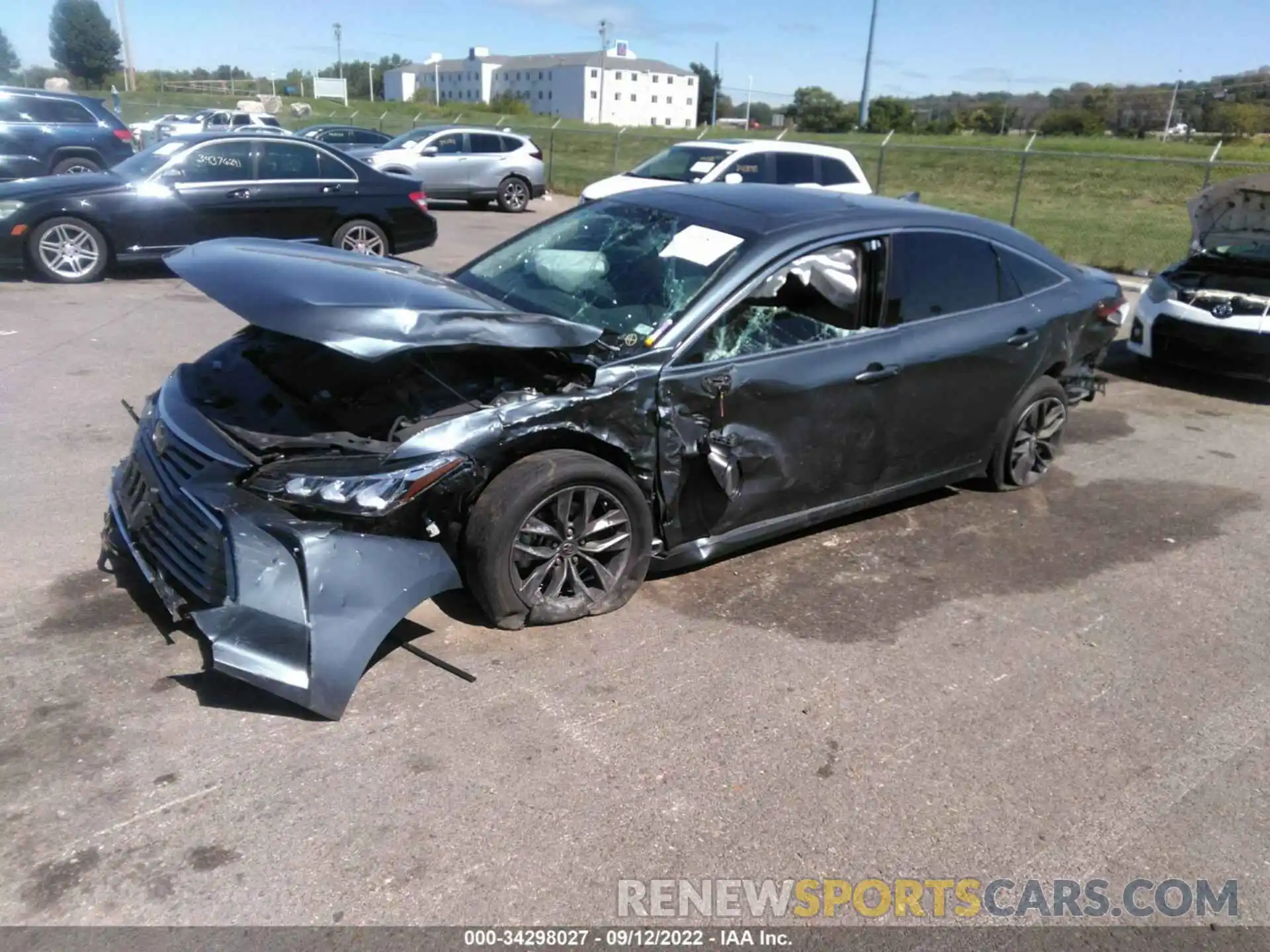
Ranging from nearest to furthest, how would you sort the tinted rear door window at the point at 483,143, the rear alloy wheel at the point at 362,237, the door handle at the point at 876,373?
the door handle at the point at 876,373, the rear alloy wheel at the point at 362,237, the tinted rear door window at the point at 483,143

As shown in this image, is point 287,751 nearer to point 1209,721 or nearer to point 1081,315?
point 1209,721

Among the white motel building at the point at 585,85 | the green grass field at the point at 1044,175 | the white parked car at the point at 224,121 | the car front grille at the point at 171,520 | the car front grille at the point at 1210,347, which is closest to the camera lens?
the car front grille at the point at 171,520

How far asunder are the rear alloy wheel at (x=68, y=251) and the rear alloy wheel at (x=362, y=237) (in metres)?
2.39

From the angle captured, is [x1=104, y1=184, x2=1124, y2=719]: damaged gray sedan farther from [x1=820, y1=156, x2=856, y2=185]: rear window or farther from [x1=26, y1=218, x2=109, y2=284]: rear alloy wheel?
[x1=820, y1=156, x2=856, y2=185]: rear window

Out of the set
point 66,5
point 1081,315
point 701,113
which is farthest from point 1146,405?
point 701,113

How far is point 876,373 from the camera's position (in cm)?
456

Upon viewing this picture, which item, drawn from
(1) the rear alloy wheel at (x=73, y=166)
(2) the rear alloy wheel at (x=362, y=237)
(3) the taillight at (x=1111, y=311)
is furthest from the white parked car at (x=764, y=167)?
(1) the rear alloy wheel at (x=73, y=166)

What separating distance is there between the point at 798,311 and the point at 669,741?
2109 mm

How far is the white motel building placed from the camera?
11194 centimetres

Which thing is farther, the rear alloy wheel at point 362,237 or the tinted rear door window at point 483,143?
the tinted rear door window at point 483,143

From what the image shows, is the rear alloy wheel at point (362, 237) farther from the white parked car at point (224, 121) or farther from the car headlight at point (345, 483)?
the white parked car at point (224, 121)

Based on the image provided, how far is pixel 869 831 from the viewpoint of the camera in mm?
2939

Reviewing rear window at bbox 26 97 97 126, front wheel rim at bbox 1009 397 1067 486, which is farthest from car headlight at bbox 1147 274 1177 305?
rear window at bbox 26 97 97 126

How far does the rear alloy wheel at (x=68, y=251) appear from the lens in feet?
32.6
